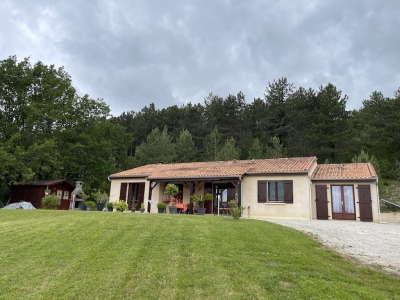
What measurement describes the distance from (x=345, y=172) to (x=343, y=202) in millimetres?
1930

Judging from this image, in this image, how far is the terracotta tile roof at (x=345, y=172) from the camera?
15594 mm

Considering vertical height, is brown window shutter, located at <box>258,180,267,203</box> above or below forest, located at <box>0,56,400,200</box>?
below

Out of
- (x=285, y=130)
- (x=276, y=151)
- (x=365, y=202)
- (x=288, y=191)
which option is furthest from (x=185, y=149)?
(x=365, y=202)

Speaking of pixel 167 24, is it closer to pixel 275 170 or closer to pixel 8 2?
pixel 8 2

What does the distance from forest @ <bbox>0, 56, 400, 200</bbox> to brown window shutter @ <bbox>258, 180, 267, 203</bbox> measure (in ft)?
40.4

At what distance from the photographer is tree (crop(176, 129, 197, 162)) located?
36.2 meters

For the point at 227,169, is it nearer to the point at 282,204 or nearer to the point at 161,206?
the point at 282,204

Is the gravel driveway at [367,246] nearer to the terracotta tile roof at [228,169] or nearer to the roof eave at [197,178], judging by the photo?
the terracotta tile roof at [228,169]

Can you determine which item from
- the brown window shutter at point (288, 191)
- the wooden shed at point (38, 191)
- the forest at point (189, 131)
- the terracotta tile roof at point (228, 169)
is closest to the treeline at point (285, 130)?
the forest at point (189, 131)

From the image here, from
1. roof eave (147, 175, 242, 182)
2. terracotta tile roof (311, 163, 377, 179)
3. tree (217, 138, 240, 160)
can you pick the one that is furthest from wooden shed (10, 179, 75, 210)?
terracotta tile roof (311, 163, 377, 179)

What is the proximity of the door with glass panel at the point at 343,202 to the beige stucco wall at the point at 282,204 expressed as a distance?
1.68 m

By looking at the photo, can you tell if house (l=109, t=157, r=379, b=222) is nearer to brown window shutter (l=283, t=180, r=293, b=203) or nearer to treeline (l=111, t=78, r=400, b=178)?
brown window shutter (l=283, t=180, r=293, b=203)

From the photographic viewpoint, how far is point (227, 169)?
18500 millimetres

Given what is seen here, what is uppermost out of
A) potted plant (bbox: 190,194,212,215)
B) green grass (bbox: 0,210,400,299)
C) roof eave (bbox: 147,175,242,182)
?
roof eave (bbox: 147,175,242,182)
